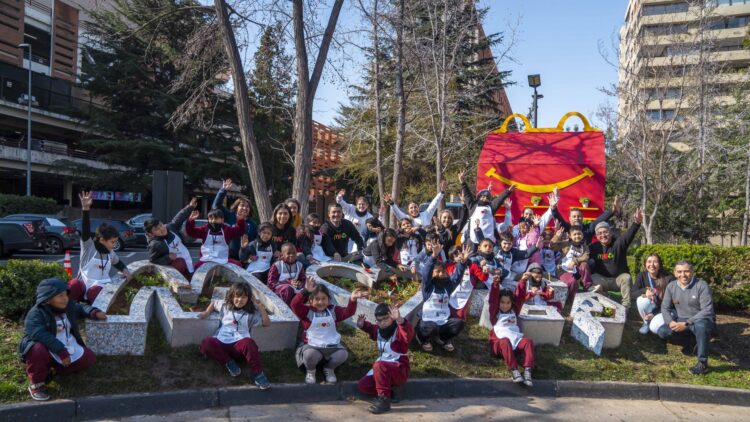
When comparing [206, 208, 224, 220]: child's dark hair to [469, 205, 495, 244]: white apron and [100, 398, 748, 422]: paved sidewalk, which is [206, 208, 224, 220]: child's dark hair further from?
[469, 205, 495, 244]: white apron

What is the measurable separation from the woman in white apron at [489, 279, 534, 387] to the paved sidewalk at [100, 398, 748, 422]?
1.07 feet

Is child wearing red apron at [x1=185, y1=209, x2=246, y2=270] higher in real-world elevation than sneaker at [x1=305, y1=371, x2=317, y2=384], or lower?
higher

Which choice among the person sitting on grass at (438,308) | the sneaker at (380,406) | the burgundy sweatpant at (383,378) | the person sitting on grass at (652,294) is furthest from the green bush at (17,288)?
the person sitting on grass at (652,294)

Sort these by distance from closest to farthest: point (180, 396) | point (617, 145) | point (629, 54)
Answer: point (180, 396) → point (629, 54) → point (617, 145)

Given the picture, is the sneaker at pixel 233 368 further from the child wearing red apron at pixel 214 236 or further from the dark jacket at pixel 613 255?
the dark jacket at pixel 613 255

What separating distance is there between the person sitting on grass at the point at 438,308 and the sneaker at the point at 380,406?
124cm

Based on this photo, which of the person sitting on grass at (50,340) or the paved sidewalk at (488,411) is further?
the paved sidewalk at (488,411)

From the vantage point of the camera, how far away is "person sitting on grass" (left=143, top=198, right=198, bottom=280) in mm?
7285

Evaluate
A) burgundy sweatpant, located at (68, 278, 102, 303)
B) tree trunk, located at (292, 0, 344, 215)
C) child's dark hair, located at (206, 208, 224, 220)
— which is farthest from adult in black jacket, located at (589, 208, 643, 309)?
burgundy sweatpant, located at (68, 278, 102, 303)

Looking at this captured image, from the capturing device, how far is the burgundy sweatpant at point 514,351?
585 centimetres

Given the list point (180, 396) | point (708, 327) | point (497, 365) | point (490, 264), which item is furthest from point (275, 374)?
point (708, 327)

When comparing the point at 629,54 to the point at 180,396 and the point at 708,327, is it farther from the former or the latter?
the point at 180,396

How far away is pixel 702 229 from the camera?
1797 centimetres

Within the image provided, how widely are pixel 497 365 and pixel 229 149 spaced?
85.7 feet
